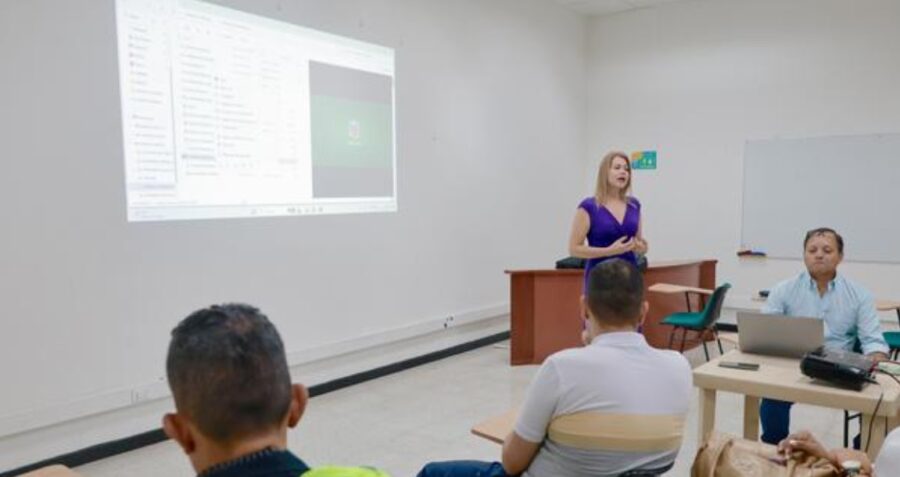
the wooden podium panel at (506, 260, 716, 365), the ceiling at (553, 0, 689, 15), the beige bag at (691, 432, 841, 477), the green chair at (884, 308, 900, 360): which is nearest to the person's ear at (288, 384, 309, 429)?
the beige bag at (691, 432, 841, 477)

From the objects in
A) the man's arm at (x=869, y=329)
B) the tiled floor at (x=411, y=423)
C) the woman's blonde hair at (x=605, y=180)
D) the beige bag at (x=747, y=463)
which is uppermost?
the woman's blonde hair at (x=605, y=180)

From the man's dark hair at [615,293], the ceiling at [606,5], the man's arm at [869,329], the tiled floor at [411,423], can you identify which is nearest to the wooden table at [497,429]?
the man's dark hair at [615,293]

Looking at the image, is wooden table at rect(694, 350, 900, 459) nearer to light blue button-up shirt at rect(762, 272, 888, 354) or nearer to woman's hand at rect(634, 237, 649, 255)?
light blue button-up shirt at rect(762, 272, 888, 354)

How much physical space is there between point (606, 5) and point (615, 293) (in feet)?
19.5

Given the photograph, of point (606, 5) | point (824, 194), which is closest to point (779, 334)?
point (824, 194)

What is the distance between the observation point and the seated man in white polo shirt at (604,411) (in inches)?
59.7

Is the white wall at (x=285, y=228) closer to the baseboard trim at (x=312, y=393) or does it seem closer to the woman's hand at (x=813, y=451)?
the baseboard trim at (x=312, y=393)

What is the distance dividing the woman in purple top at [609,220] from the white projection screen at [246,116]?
168cm

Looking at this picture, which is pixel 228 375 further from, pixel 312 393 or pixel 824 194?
pixel 824 194

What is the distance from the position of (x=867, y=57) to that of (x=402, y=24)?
4.38m

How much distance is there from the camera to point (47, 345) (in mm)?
3029

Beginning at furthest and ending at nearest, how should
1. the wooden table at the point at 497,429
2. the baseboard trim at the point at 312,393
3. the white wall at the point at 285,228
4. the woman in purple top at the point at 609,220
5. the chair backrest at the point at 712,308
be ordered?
the chair backrest at the point at 712,308 → the woman in purple top at the point at 609,220 → the baseboard trim at the point at 312,393 → the white wall at the point at 285,228 → the wooden table at the point at 497,429

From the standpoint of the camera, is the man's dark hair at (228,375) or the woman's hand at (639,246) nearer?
the man's dark hair at (228,375)

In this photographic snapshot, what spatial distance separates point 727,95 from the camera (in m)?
6.52
